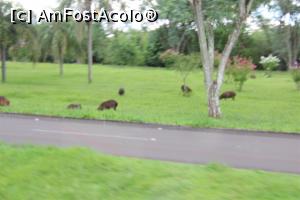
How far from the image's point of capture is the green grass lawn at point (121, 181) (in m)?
5.55

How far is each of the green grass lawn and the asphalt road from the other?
7.27 ft

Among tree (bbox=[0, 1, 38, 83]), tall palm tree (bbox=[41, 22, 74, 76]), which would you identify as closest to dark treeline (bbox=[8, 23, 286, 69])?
tall palm tree (bbox=[41, 22, 74, 76])

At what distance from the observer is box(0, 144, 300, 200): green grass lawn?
219 inches

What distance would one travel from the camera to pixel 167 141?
37.8ft

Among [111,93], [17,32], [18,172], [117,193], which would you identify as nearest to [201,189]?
[117,193]

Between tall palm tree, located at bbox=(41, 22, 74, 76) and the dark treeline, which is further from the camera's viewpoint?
the dark treeline

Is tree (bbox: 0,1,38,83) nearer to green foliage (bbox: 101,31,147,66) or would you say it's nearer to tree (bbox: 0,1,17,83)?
tree (bbox: 0,1,17,83)

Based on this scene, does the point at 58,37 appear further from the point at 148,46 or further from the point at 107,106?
the point at 148,46

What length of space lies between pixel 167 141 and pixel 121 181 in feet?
18.2

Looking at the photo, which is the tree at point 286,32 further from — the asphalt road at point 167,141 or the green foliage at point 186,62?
the asphalt road at point 167,141

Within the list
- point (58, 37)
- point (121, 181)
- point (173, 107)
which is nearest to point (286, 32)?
point (58, 37)

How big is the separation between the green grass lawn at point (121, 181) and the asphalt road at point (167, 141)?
2.22m

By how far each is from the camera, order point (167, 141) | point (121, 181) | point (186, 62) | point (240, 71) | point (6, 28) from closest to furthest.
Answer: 1. point (121, 181)
2. point (167, 141)
3. point (186, 62)
4. point (240, 71)
5. point (6, 28)

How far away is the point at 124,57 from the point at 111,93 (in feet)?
143
